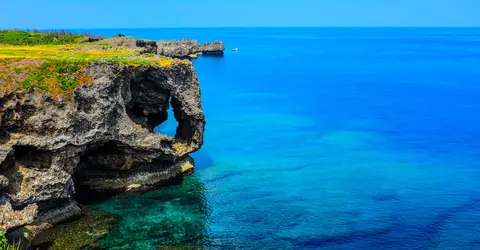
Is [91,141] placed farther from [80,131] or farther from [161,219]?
[161,219]

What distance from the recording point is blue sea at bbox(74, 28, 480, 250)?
109 ft

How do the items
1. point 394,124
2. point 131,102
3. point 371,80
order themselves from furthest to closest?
1. point 371,80
2. point 394,124
3. point 131,102

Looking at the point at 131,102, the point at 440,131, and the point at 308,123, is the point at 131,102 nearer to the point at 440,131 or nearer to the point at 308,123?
the point at 308,123

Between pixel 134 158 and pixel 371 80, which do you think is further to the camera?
pixel 371 80

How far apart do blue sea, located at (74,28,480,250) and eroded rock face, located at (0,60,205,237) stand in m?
2.92

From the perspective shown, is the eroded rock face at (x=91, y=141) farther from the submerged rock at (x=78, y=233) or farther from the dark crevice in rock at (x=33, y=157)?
Answer: the submerged rock at (x=78, y=233)

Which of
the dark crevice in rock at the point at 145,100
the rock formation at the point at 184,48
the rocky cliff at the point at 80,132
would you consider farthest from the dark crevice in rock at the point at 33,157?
the rock formation at the point at 184,48

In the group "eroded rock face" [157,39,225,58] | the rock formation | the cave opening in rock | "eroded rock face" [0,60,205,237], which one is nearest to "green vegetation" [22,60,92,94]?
"eroded rock face" [0,60,205,237]

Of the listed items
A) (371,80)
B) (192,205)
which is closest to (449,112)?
(371,80)

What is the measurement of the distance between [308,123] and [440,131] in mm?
19528

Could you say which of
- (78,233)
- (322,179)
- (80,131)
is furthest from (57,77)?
(322,179)

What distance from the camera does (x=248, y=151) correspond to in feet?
184

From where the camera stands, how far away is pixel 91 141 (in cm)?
3572

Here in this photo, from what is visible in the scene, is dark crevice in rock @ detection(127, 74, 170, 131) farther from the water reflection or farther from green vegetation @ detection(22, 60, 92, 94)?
the water reflection
